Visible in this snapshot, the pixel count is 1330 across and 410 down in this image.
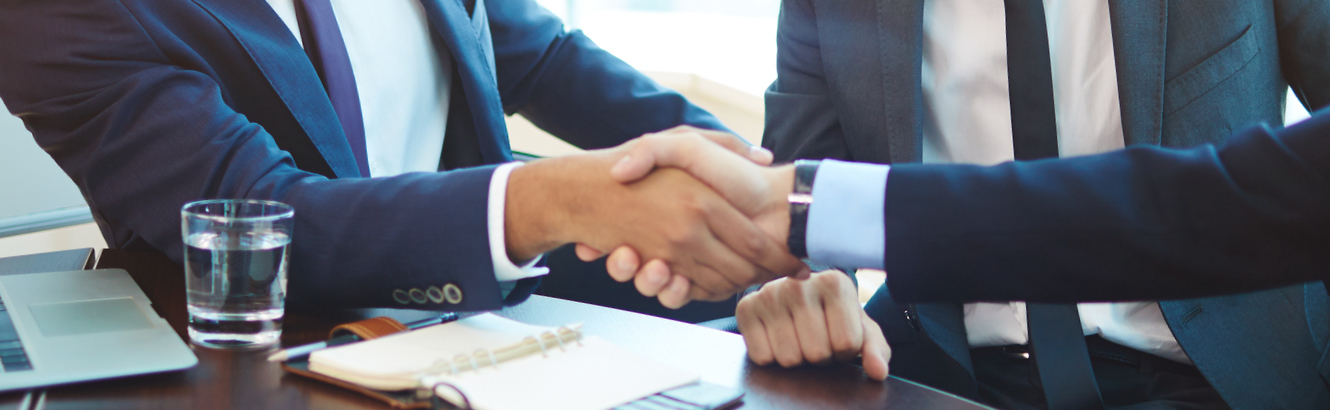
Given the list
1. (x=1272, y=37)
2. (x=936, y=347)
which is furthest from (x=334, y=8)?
(x=1272, y=37)

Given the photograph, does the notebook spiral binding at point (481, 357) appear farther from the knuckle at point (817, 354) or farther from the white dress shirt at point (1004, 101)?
the white dress shirt at point (1004, 101)

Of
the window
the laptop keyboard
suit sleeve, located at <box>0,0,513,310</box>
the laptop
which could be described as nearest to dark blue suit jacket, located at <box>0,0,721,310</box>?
suit sleeve, located at <box>0,0,513,310</box>

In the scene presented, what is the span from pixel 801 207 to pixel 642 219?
6.4 inches

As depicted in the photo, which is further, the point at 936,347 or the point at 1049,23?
the point at 1049,23

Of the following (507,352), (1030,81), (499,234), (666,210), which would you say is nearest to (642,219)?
(666,210)

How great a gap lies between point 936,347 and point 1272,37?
24.9 inches

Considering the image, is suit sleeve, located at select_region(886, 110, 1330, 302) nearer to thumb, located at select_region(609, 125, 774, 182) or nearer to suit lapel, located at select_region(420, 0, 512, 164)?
thumb, located at select_region(609, 125, 774, 182)

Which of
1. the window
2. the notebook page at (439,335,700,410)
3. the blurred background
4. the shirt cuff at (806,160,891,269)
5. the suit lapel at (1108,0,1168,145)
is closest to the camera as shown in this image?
the notebook page at (439,335,700,410)

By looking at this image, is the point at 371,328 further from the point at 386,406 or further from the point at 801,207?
the point at 801,207

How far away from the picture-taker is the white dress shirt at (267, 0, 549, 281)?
131cm

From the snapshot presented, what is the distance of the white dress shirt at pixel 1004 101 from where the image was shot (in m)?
1.17

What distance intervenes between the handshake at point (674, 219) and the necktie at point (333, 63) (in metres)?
0.42

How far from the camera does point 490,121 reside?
1.42 meters

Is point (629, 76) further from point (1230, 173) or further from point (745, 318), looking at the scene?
point (1230, 173)
